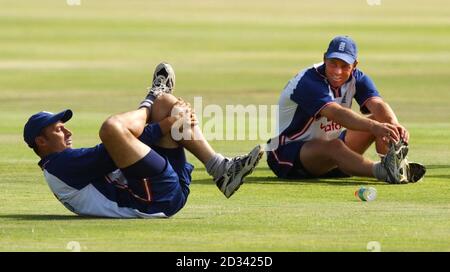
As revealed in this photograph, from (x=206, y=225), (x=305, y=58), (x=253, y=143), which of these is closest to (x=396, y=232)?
(x=206, y=225)

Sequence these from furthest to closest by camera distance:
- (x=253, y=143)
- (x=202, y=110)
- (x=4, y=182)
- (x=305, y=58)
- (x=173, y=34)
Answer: (x=173, y=34), (x=305, y=58), (x=202, y=110), (x=253, y=143), (x=4, y=182)

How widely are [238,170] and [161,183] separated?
1.95 feet

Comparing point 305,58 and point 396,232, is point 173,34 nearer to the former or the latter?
point 305,58

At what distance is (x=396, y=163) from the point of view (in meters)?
13.9

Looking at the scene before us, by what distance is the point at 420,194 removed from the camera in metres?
13.3

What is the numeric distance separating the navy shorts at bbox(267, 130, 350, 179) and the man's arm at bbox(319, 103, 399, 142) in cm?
66

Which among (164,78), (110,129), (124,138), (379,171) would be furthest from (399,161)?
(110,129)

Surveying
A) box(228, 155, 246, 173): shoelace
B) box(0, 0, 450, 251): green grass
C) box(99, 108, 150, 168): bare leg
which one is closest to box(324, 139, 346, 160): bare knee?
box(0, 0, 450, 251): green grass

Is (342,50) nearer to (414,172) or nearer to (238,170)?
(414,172)

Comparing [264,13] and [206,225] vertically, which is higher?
[206,225]

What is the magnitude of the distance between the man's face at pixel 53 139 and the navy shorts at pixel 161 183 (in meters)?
0.59

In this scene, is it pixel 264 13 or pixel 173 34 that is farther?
pixel 264 13

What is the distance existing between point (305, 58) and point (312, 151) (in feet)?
94.9
